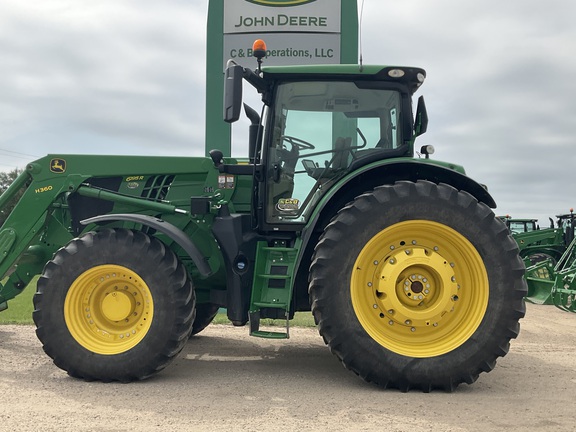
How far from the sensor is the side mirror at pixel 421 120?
486 centimetres

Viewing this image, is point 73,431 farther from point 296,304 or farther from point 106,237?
point 296,304

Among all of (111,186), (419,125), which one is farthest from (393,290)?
(111,186)

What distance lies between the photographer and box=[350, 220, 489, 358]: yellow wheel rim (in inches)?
162

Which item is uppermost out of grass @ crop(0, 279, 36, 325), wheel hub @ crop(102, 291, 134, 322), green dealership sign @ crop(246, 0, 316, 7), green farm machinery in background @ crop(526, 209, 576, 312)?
green dealership sign @ crop(246, 0, 316, 7)

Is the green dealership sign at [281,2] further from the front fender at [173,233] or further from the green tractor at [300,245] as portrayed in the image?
the front fender at [173,233]

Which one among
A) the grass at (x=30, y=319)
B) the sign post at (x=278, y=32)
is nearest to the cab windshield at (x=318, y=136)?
the grass at (x=30, y=319)

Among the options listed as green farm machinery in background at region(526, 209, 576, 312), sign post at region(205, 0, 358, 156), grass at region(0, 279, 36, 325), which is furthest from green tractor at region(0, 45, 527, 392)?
sign post at region(205, 0, 358, 156)

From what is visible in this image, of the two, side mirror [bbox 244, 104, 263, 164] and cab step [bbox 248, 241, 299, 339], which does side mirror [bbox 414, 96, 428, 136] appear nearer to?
side mirror [bbox 244, 104, 263, 164]

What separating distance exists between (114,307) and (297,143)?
2.10m

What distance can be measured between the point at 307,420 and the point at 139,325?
5.67ft

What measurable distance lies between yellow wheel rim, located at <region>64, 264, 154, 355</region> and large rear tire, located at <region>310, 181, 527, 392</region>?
147 cm

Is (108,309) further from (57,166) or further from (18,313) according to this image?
(18,313)

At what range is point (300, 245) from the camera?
173 inches

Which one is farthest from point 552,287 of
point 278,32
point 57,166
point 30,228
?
point 30,228
